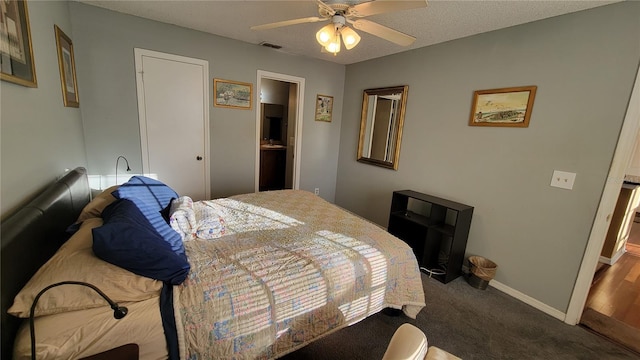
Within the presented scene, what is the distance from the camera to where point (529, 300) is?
2.36 m

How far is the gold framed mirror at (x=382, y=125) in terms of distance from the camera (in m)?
3.47

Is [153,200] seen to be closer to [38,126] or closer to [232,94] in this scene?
[38,126]

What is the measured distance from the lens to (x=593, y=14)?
77.2 inches

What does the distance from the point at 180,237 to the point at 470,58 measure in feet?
10.3

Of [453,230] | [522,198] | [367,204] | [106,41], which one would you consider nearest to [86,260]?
[106,41]

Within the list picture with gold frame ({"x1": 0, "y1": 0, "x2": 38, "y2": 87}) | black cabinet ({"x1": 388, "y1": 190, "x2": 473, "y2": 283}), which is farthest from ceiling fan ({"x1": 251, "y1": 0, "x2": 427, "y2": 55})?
black cabinet ({"x1": 388, "y1": 190, "x2": 473, "y2": 283})

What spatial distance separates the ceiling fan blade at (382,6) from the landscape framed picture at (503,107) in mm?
1532

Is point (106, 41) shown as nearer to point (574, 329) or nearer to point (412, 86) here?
point (412, 86)

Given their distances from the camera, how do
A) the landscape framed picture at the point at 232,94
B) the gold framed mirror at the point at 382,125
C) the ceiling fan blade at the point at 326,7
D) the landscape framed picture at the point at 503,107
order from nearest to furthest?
the ceiling fan blade at the point at 326,7
the landscape framed picture at the point at 503,107
the landscape framed picture at the point at 232,94
the gold framed mirror at the point at 382,125

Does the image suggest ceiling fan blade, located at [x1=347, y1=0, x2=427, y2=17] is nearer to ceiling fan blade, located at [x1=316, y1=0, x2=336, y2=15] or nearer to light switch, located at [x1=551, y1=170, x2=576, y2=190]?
ceiling fan blade, located at [x1=316, y1=0, x2=336, y2=15]

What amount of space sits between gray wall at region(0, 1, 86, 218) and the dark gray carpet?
1749 millimetres

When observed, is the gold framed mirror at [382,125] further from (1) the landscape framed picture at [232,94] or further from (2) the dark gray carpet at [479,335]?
(2) the dark gray carpet at [479,335]

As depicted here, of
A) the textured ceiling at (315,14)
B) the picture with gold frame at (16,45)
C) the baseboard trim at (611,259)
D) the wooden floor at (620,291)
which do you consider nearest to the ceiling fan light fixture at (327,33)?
the textured ceiling at (315,14)

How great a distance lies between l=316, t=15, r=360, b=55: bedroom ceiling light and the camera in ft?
5.80
